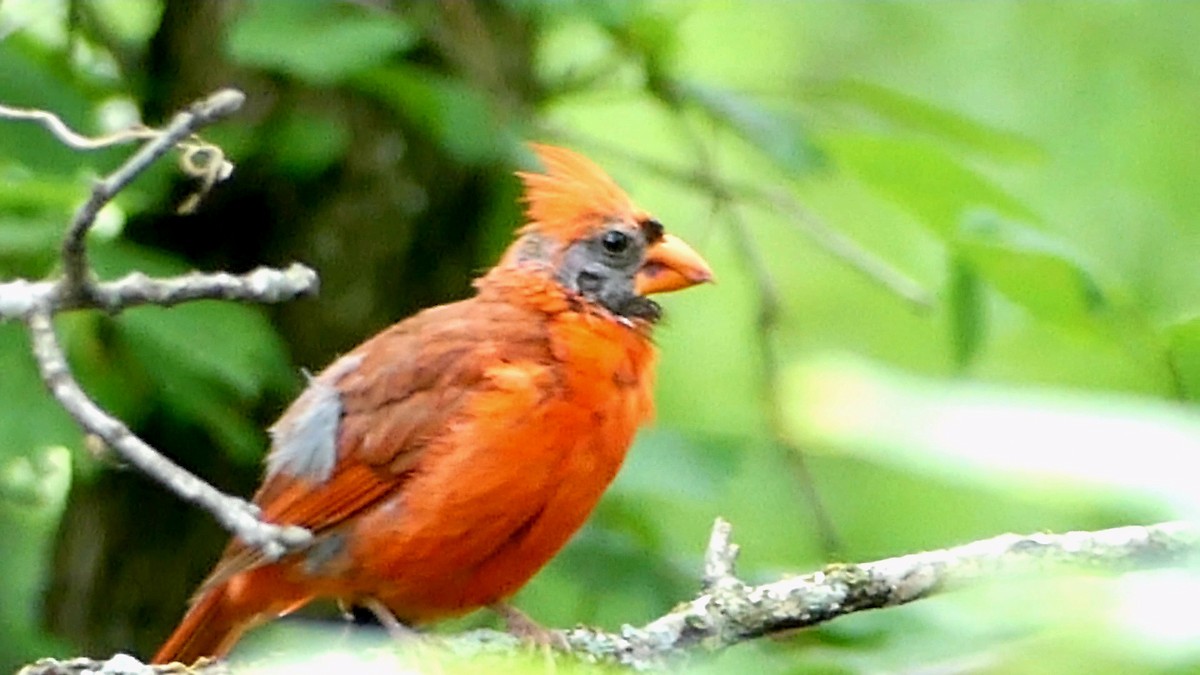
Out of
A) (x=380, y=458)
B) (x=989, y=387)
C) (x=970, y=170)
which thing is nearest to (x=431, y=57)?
(x=380, y=458)

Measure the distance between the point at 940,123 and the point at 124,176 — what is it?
2.26m

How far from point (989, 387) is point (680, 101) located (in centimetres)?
347

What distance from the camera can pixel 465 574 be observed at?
332 cm

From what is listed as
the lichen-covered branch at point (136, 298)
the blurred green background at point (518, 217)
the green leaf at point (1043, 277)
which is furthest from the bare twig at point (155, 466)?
the green leaf at point (1043, 277)

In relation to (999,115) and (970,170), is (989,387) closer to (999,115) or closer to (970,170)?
(970,170)

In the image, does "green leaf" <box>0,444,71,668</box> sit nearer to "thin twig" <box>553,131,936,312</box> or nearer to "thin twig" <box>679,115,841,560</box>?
"thin twig" <box>553,131,936,312</box>

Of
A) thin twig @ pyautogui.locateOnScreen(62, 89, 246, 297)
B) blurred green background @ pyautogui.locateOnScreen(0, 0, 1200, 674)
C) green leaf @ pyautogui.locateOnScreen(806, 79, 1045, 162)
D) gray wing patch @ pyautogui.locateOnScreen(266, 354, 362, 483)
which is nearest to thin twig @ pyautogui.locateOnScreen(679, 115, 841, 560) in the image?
blurred green background @ pyautogui.locateOnScreen(0, 0, 1200, 674)

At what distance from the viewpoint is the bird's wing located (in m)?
3.38

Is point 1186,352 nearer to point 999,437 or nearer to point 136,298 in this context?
point 999,437

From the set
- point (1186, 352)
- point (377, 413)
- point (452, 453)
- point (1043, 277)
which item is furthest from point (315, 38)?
point (1186, 352)

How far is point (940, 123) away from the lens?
3895 mm

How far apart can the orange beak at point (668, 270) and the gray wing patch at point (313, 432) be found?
26.8 inches

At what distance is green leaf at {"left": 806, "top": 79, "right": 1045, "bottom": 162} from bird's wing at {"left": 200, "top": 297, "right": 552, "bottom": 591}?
0.93 meters

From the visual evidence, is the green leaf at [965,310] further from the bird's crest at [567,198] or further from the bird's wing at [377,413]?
the bird's crest at [567,198]
